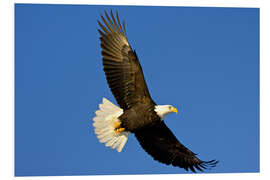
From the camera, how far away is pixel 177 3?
5586 millimetres

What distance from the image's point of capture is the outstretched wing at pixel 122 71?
5809mm

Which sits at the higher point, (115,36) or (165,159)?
(115,36)

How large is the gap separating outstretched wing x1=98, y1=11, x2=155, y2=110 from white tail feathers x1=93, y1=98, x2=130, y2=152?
17cm

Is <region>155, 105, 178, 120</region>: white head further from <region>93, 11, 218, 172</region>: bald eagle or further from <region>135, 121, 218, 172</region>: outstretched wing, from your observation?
<region>135, 121, 218, 172</region>: outstretched wing

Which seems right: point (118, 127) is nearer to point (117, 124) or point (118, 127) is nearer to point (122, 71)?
point (117, 124)

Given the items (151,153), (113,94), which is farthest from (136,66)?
(151,153)

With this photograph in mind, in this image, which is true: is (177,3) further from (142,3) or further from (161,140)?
(161,140)

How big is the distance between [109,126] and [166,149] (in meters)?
0.92

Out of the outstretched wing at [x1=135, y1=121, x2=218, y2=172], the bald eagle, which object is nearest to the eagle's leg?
the bald eagle

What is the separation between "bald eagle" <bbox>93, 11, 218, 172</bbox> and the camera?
5.73 m

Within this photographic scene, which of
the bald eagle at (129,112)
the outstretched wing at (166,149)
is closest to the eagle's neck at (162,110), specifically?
the bald eagle at (129,112)

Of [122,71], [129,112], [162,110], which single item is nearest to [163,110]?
[162,110]

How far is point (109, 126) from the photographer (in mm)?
6000

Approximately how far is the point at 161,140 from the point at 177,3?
1981 mm
